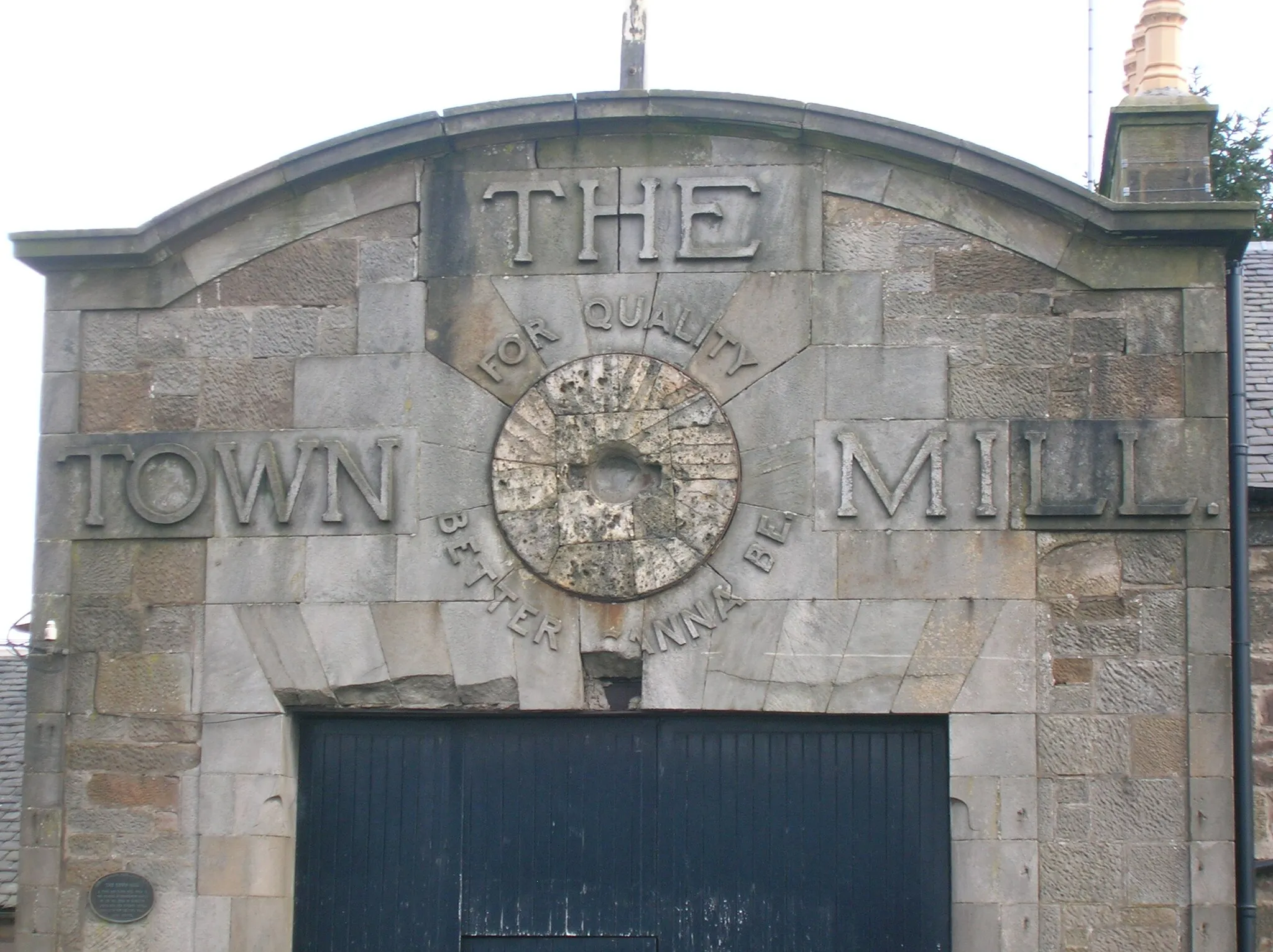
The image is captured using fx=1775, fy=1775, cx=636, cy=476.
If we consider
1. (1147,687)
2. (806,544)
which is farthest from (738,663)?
(1147,687)

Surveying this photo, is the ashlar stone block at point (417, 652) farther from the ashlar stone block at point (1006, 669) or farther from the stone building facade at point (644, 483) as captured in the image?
the ashlar stone block at point (1006, 669)

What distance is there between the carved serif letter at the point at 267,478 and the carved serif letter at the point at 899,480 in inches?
116

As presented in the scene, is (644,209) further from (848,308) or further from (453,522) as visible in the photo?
(453,522)

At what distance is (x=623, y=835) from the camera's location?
32.4 ft

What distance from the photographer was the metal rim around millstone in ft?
31.7

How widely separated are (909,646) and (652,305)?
2362mm

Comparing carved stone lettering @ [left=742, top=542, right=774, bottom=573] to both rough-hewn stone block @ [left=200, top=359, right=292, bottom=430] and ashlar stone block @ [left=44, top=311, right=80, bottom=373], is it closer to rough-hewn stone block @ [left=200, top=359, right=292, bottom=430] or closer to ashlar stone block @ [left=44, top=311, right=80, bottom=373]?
rough-hewn stone block @ [left=200, top=359, right=292, bottom=430]

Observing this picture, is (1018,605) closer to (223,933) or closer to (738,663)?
(738,663)

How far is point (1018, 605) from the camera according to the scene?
31.2 feet

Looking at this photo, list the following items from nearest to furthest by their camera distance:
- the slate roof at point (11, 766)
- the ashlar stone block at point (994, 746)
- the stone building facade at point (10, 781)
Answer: the ashlar stone block at point (994, 746), the stone building facade at point (10, 781), the slate roof at point (11, 766)

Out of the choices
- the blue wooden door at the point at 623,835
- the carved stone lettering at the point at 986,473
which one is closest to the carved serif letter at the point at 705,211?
the carved stone lettering at the point at 986,473

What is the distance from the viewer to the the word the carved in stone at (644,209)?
997 centimetres

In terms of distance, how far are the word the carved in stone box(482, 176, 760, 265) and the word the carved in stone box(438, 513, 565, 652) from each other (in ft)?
5.08

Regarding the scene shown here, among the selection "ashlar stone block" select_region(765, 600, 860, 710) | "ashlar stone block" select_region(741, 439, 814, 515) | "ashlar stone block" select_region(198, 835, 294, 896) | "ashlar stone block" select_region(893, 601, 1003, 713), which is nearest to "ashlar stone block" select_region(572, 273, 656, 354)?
"ashlar stone block" select_region(741, 439, 814, 515)
